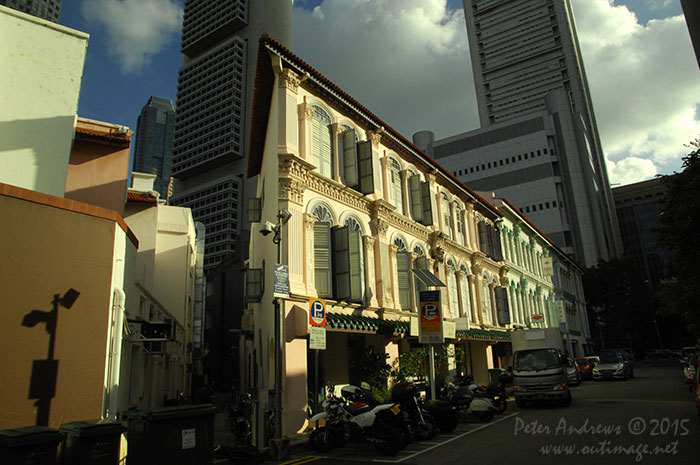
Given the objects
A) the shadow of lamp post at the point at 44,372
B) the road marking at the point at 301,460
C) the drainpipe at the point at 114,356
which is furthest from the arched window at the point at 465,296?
the shadow of lamp post at the point at 44,372

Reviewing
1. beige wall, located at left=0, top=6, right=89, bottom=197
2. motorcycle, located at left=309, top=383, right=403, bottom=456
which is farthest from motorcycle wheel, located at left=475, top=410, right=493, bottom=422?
beige wall, located at left=0, top=6, right=89, bottom=197

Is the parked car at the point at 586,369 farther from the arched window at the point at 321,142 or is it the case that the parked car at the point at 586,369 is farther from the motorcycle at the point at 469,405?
the arched window at the point at 321,142

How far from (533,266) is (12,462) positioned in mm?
38298

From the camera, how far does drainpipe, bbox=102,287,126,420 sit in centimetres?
857

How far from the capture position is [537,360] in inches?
622

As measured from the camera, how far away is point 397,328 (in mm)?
15992

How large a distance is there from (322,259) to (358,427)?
6.63m

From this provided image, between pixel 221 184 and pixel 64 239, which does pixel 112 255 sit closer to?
pixel 64 239

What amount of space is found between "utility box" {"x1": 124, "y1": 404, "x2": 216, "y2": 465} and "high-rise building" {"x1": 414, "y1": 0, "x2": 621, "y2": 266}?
2666 inches

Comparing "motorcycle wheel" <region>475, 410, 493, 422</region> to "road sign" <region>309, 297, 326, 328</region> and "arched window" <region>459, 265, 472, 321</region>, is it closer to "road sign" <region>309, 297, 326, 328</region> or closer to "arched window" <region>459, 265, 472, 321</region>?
"road sign" <region>309, 297, 326, 328</region>

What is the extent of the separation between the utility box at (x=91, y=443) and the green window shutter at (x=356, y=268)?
31.3ft

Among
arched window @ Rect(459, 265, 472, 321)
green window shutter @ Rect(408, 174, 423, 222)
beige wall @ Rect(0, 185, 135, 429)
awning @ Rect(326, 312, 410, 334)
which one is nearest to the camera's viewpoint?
beige wall @ Rect(0, 185, 135, 429)

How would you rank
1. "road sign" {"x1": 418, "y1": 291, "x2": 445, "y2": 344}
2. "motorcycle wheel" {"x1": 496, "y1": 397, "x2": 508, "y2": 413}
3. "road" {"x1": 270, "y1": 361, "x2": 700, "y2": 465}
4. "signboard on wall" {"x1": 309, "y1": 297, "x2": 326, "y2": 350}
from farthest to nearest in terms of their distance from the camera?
1. "motorcycle wheel" {"x1": 496, "y1": 397, "x2": 508, "y2": 413}
2. "road sign" {"x1": 418, "y1": 291, "x2": 445, "y2": 344}
3. "signboard on wall" {"x1": 309, "y1": 297, "x2": 326, "y2": 350}
4. "road" {"x1": 270, "y1": 361, "x2": 700, "y2": 465}

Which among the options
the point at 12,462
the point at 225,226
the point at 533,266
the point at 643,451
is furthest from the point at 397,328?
the point at 225,226
